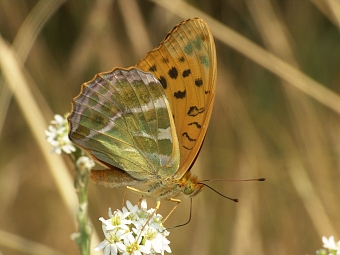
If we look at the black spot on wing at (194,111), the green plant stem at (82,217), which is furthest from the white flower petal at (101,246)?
the black spot on wing at (194,111)

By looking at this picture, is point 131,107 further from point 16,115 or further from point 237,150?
point 16,115

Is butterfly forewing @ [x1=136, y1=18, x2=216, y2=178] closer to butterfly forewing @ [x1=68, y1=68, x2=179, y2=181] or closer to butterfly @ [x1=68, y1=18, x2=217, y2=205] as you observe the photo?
butterfly @ [x1=68, y1=18, x2=217, y2=205]

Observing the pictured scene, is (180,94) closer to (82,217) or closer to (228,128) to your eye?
(82,217)

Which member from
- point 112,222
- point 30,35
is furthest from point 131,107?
point 30,35

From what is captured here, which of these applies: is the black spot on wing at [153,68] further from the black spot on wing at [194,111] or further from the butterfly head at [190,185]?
the butterfly head at [190,185]

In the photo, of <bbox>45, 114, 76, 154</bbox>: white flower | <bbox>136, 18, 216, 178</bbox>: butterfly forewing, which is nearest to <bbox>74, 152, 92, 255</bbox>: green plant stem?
<bbox>45, 114, 76, 154</bbox>: white flower

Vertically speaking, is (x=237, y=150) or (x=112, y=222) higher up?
(x=237, y=150)
